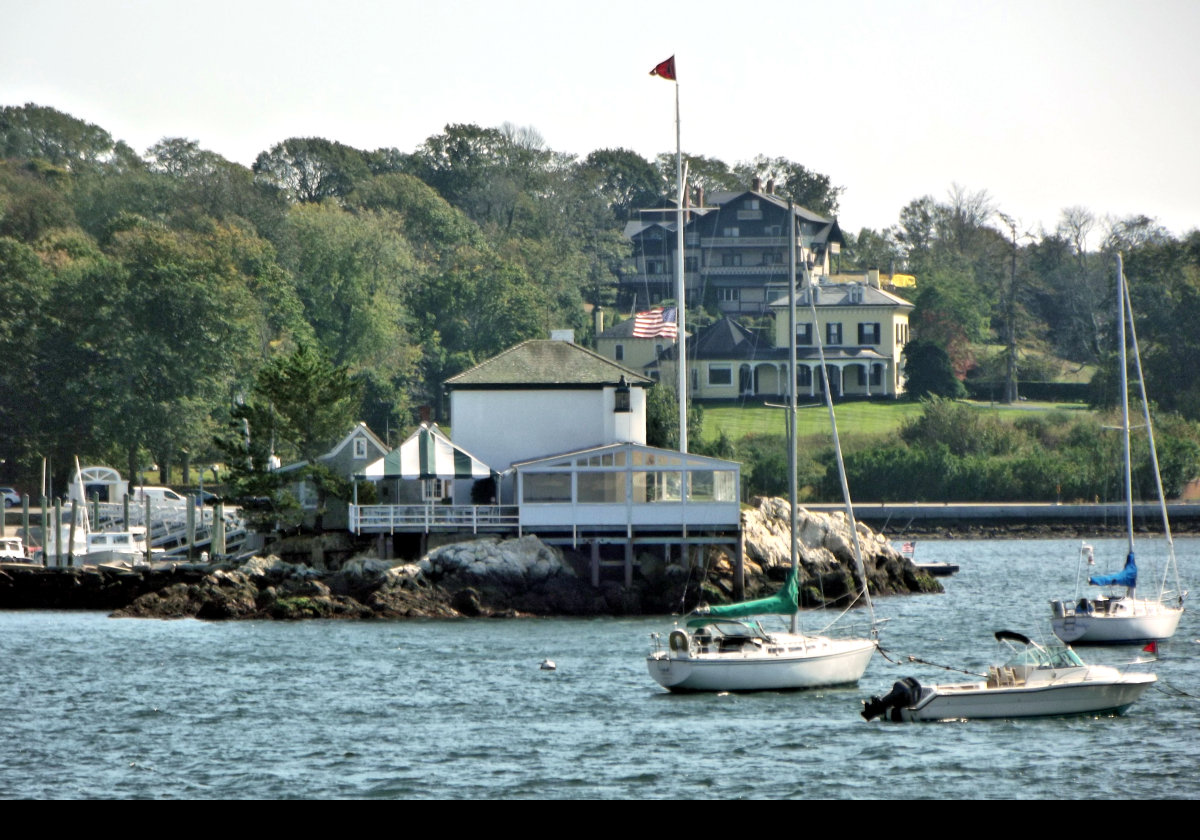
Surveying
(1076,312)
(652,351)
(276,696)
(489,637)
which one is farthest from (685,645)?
(1076,312)

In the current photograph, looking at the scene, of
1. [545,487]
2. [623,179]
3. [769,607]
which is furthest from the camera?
[623,179]

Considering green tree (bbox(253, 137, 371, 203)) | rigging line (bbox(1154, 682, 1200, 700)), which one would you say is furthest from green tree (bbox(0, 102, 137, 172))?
rigging line (bbox(1154, 682, 1200, 700))

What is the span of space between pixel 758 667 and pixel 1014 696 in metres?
5.02

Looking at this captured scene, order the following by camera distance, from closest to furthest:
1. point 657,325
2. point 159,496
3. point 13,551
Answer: point 657,325 → point 13,551 → point 159,496

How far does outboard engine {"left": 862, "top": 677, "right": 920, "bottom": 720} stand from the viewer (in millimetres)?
26094

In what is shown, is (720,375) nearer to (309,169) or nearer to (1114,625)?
(309,169)

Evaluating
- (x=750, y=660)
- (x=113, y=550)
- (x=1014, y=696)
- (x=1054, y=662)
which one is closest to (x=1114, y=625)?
(x=1054, y=662)

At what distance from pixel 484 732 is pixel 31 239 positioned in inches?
3232

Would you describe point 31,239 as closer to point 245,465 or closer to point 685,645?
point 245,465

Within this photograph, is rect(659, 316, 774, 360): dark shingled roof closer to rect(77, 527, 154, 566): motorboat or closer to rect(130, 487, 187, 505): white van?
rect(130, 487, 187, 505): white van

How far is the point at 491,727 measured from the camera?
2639 centimetres

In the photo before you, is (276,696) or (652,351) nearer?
(276,696)

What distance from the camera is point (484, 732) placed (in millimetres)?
25891
